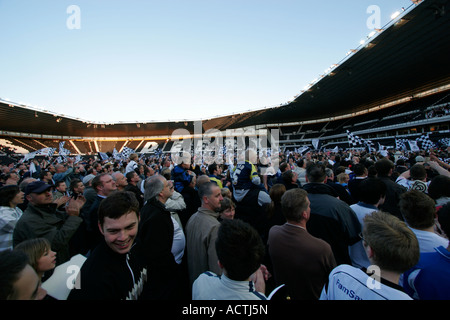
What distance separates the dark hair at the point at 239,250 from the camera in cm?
119

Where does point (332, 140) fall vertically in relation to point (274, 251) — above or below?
above

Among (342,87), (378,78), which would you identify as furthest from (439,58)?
(342,87)

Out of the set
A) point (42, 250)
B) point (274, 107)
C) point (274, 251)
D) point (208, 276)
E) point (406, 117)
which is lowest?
point (274, 251)

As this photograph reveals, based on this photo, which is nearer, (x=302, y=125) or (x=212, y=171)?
(x=212, y=171)

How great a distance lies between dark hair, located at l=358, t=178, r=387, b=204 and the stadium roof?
14850 mm

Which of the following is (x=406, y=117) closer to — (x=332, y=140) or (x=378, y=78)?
(x=378, y=78)

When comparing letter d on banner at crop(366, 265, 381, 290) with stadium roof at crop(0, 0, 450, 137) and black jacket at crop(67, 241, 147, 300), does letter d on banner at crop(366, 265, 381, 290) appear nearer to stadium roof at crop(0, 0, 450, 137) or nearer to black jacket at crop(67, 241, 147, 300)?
black jacket at crop(67, 241, 147, 300)

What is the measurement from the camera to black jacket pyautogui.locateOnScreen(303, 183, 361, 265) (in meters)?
2.24

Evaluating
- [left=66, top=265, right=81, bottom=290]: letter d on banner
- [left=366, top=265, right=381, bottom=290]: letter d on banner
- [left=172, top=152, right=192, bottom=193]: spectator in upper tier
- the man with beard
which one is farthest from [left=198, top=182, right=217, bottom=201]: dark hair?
[left=172, top=152, right=192, bottom=193]: spectator in upper tier

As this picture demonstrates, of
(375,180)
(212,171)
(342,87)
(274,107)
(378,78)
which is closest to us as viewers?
(375,180)

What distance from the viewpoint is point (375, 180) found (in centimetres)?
243

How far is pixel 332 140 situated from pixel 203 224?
140 feet

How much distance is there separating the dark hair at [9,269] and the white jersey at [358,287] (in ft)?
5.21

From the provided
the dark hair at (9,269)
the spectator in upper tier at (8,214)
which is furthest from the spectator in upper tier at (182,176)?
the dark hair at (9,269)
